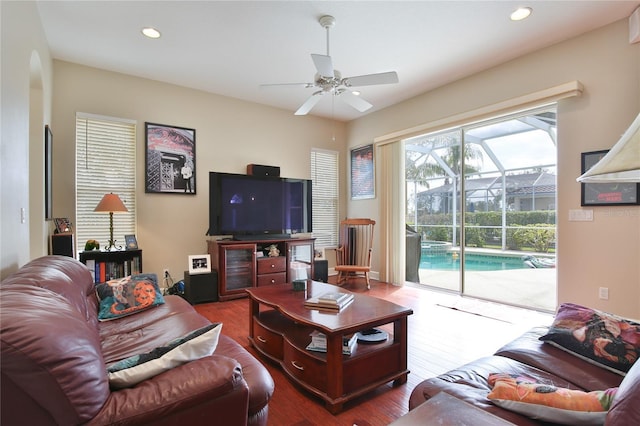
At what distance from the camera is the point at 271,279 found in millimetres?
4492

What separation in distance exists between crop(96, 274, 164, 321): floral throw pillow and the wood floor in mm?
836

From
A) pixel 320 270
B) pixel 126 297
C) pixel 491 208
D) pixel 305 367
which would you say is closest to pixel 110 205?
pixel 126 297

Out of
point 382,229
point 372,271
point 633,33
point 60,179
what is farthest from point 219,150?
point 633,33

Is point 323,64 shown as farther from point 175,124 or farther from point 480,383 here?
point 175,124

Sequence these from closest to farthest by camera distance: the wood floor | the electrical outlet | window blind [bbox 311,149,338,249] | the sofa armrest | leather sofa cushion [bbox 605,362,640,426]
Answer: leather sofa cushion [bbox 605,362,640,426] < the sofa armrest < the wood floor < the electrical outlet < window blind [bbox 311,149,338,249]

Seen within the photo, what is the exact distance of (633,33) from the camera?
2725 mm

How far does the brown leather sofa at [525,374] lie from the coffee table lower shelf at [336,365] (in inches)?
24.9

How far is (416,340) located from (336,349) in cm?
134

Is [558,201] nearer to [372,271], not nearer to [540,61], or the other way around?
[540,61]

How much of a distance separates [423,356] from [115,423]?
2209mm

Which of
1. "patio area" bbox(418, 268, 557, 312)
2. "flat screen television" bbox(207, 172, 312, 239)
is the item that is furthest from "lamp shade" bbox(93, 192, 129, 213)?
"patio area" bbox(418, 268, 557, 312)

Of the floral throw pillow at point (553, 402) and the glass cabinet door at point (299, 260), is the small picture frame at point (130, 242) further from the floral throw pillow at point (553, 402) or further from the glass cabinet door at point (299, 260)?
the floral throw pillow at point (553, 402)

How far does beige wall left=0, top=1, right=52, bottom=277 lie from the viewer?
1.70m

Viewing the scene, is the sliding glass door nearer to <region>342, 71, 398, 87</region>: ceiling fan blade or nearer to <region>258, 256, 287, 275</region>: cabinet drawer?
<region>342, 71, 398, 87</region>: ceiling fan blade
